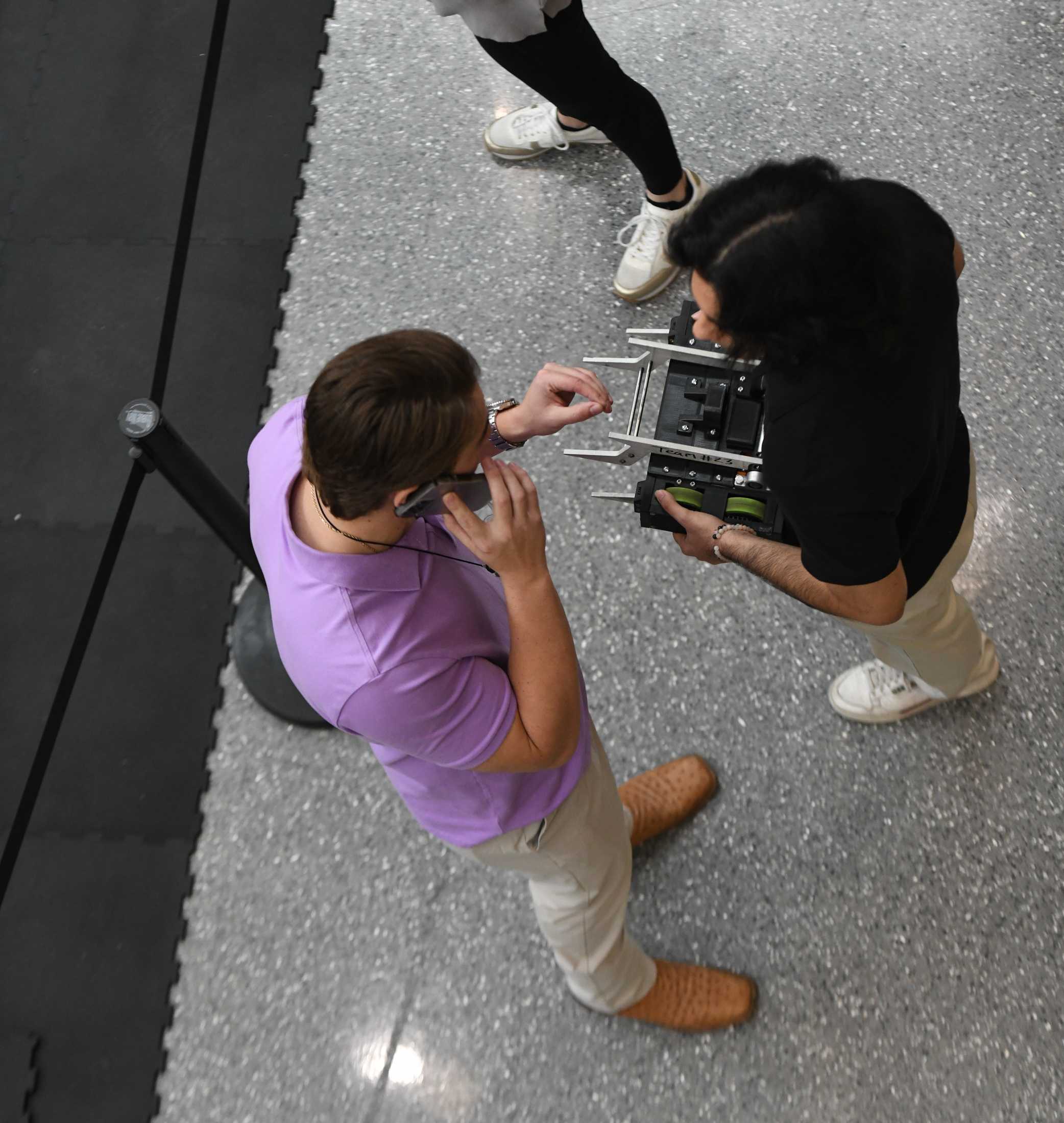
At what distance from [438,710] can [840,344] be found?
1.92ft

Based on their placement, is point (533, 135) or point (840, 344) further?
point (533, 135)

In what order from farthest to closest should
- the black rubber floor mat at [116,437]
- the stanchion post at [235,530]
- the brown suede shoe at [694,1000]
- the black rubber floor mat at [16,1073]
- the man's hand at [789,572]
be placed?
Result: the black rubber floor mat at [116,437], the black rubber floor mat at [16,1073], the brown suede shoe at [694,1000], the stanchion post at [235,530], the man's hand at [789,572]

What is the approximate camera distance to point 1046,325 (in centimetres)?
241

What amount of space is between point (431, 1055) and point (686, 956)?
1.69ft

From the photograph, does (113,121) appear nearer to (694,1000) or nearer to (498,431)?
(498,431)

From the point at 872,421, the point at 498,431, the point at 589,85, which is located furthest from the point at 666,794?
the point at 589,85

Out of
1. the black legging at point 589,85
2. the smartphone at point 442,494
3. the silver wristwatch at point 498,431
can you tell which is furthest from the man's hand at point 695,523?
the black legging at point 589,85

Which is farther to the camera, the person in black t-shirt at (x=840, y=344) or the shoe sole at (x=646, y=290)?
the shoe sole at (x=646, y=290)

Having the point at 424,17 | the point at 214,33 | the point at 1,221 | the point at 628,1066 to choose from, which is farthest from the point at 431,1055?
the point at 424,17

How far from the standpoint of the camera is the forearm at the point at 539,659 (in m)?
1.15

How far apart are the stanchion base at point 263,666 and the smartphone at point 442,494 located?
1118 millimetres

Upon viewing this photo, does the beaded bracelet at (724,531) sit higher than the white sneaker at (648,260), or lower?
lower

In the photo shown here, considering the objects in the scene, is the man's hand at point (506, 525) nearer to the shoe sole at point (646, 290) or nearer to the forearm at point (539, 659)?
the forearm at point (539, 659)

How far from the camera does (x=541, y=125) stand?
8.75 feet
